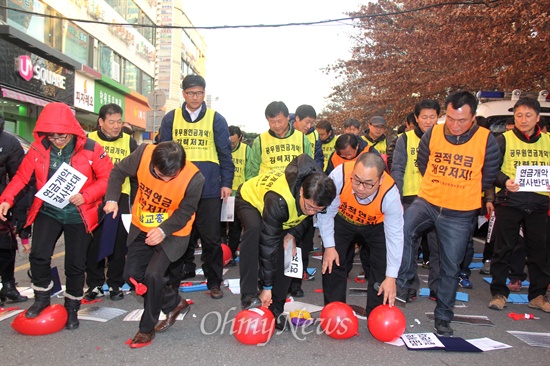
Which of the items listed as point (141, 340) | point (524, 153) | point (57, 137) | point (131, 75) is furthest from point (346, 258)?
point (131, 75)

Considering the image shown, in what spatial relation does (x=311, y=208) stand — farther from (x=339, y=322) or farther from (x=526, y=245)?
(x=526, y=245)

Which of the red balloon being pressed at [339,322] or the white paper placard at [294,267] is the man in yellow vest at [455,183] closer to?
the red balloon being pressed at [339,322]

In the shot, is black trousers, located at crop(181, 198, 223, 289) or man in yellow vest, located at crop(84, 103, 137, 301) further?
black trousers, located at crop(181, 198, 223, 289)

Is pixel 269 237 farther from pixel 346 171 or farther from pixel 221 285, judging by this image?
pixel 221 285

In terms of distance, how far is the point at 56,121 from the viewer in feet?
12.5

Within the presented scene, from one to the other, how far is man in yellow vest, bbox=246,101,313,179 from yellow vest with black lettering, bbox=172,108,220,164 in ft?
2.66

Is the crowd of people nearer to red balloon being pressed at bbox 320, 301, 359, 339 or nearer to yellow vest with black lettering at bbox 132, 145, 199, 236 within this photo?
yellow vest with black lettering at bbox 132, 145, 199, 236

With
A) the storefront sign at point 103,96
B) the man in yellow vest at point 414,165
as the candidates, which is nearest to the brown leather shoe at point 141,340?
the man in yellow vest at point 414,165

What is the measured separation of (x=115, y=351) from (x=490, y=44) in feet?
36.2

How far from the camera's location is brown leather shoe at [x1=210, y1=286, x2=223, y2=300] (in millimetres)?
4969

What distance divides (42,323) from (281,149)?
10.2 ft

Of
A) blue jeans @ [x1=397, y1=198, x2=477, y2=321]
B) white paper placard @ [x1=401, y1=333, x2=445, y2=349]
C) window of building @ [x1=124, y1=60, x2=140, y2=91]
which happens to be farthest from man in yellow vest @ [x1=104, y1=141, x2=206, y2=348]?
window of building @ [x1=124, y1=60, x2=140, y2=91]

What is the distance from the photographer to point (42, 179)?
12.8 feet

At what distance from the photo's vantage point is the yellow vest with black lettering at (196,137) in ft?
16.8
